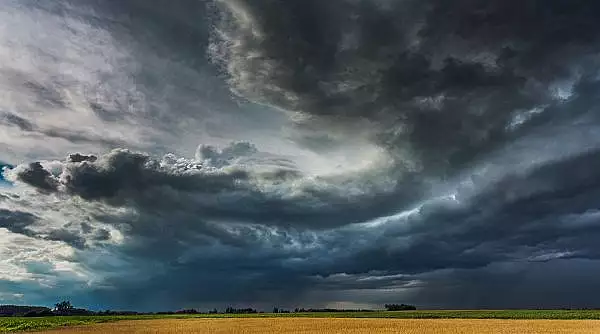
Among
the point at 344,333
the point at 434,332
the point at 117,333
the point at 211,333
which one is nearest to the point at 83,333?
the point at 117,333

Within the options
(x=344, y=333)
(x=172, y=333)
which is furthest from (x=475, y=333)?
(x=172, y=333)

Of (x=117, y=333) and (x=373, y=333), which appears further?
(x=117, y=333)

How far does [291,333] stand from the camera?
58.2 metres

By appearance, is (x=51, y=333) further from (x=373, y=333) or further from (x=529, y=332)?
(x=529, y=332)

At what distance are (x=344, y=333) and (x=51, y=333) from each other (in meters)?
41.3

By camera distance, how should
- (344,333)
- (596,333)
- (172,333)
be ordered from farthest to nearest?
(172,333)
(344,333)
(596,333)

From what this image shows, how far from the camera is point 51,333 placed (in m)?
69.8

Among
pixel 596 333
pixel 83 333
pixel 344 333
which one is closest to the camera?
pixel 596 333

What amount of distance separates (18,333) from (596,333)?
236ft

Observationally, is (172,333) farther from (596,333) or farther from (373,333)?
(596,333)

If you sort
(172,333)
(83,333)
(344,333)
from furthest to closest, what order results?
1. (83,333)
2. (172,333)
3. (344,333)

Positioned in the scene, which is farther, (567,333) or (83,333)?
(83,333)

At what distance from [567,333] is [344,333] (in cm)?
2298

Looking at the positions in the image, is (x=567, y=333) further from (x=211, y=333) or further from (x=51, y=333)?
(x=51, y=333)
